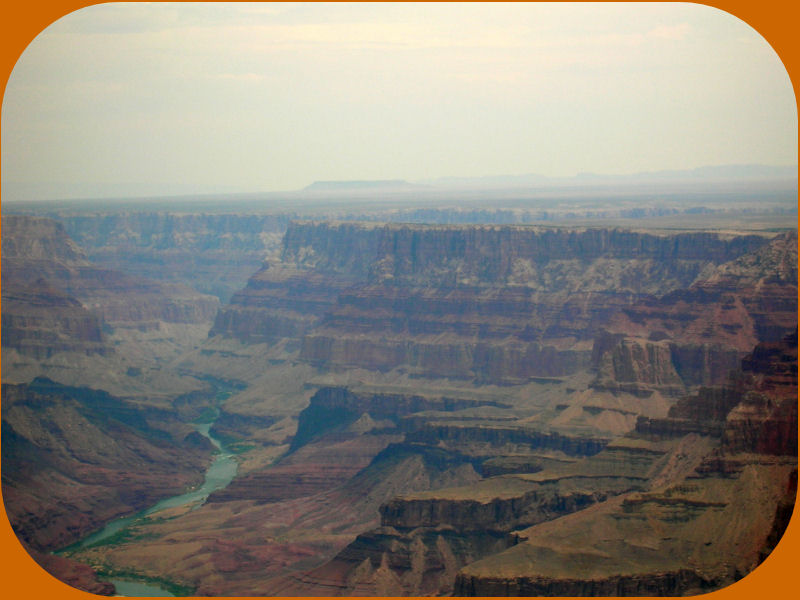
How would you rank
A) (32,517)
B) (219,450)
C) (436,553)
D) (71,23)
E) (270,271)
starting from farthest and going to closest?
(270,271) < (219,450) < (32,517) < (436,553) < (71,23)

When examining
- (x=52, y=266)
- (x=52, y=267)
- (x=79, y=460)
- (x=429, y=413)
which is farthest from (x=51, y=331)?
(x=429, y=413)

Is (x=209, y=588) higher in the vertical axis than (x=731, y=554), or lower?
lower

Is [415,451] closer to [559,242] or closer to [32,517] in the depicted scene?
[32,517]

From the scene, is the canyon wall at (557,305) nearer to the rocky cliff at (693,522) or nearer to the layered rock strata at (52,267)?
the rocky cliff at (693,522)

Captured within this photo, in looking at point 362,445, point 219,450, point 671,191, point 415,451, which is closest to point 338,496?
point 415,451

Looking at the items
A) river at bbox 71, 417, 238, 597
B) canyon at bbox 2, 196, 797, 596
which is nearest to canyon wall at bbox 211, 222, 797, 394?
canyon at bbox 2, 196, 797, 596

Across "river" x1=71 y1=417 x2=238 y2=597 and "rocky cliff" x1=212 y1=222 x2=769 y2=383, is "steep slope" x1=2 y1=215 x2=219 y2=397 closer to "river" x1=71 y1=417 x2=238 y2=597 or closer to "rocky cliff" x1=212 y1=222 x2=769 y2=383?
"river" x1=71 y1=417 x2=238 y2=597
